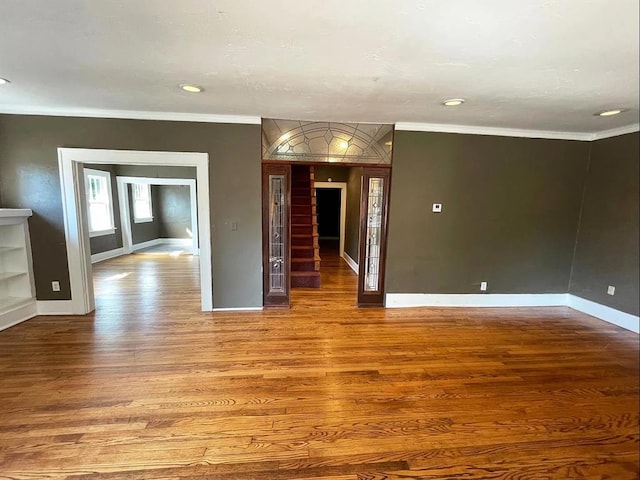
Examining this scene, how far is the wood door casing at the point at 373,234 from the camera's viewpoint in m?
3.61

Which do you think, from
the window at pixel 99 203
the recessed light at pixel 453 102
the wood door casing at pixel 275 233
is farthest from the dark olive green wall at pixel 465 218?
the window at pixel 99 203

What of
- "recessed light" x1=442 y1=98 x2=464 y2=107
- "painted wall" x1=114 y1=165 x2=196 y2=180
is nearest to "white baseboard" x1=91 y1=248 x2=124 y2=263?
"painted wall" x1=114 y1=165 x2=196 y2=180

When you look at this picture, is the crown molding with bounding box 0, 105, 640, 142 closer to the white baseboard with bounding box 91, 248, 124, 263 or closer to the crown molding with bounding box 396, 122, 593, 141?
the crown molding with bounding box 396, 122, 593, 141

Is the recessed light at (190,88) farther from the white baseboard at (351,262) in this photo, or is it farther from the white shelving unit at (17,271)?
the white baseboard at (351,262)

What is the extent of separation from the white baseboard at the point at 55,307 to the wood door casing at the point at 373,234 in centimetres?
349

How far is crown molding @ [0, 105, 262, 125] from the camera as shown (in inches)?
118

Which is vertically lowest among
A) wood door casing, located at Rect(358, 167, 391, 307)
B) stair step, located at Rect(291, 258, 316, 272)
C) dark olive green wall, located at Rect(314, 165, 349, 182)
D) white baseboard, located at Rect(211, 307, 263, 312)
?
white baseboard, located at Rect(211, 307, 263, 312)

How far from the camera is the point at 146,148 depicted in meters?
3.17

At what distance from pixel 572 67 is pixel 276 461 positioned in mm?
2800

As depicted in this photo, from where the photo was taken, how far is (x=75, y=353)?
2.55 metres

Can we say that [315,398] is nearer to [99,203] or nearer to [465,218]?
[465,218]

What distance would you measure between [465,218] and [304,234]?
2774 mm

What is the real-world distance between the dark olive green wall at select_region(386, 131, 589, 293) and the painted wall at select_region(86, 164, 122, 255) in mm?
6287

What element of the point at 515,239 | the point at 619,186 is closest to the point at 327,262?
the point at 515,239
